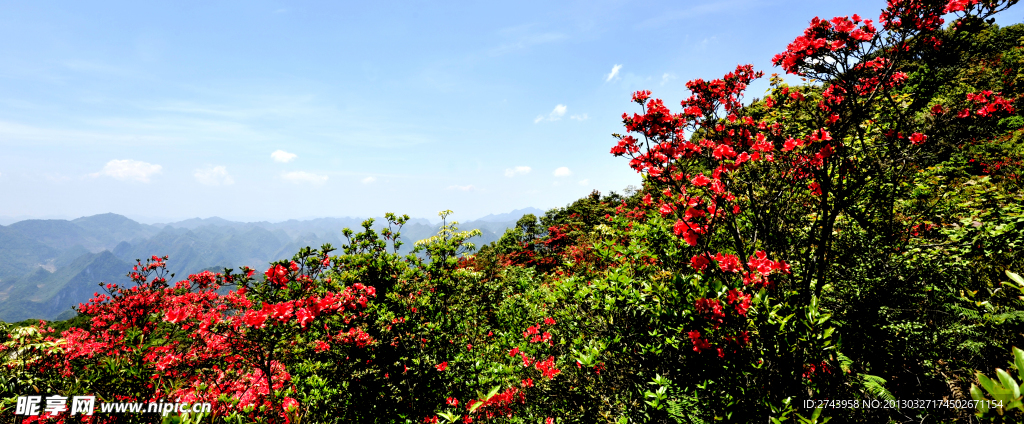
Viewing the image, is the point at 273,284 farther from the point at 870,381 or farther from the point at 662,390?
the point at 870,381

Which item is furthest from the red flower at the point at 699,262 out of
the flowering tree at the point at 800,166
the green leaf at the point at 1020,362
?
the green leaf at the point at 1020,362

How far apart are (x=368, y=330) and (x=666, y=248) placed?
17.3ft

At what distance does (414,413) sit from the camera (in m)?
5.58

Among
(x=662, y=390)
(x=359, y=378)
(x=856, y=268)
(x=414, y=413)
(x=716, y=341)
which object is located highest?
(x=856, y=268)

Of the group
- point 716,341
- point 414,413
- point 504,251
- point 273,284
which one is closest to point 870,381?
point 716,341

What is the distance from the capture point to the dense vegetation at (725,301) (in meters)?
3.60

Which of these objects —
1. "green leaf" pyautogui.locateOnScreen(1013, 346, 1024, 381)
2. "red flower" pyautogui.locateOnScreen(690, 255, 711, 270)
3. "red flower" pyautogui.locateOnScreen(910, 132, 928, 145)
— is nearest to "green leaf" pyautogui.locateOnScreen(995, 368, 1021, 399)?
"green leaf" pyautogui.locateOnScreen(1013, 346, 1024, 381)

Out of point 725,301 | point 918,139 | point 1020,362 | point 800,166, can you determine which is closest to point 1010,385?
point 1020,362

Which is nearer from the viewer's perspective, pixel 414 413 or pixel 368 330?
pixel 414 413

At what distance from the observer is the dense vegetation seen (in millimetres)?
3602

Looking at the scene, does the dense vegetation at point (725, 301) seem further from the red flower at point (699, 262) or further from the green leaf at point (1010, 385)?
the green leaf at point (1010, 385)

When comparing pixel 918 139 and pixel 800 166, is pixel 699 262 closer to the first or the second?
pixel 800 166

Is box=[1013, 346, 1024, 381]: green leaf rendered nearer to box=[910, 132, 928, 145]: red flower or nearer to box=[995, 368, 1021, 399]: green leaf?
box=[995, 368, 1021, 399]: green leaf

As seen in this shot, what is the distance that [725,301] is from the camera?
11.8ft
